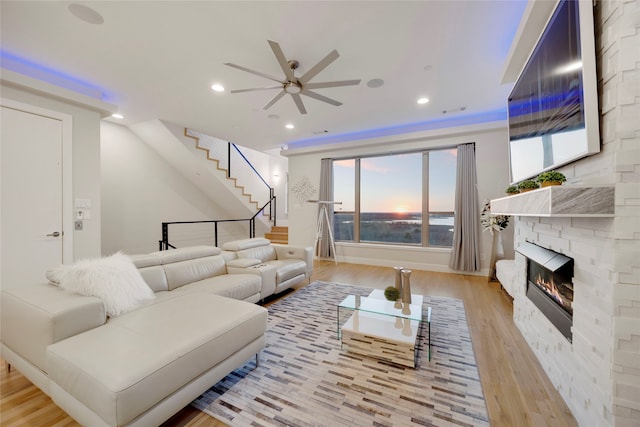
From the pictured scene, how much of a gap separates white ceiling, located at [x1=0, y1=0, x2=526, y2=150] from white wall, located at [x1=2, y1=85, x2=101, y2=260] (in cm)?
40

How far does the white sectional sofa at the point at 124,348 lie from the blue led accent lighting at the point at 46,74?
9.38 feet

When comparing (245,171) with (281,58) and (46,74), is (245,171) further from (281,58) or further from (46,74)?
(281,58)

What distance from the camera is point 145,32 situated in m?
2.40

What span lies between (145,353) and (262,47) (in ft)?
9.42

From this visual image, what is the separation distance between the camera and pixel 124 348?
1.36m

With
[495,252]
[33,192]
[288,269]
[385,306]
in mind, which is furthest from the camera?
[495,252]

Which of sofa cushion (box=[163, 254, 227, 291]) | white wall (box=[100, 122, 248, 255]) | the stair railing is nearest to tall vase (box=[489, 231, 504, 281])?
sofa cushion (box=[163, 254, 227, 291])

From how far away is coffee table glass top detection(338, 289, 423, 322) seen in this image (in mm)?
2143

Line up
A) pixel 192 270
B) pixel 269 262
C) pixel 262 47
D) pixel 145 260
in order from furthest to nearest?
pixel 269 262 → pixel 192 270 → pixel 262 47 → pixel 145 260

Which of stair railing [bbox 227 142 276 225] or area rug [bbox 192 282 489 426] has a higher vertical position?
stair railing [bbox 227 142 276 225]

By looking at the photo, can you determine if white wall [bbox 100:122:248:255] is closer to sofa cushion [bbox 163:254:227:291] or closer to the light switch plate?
the light switch plate

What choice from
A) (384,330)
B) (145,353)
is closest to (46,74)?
(145,353)

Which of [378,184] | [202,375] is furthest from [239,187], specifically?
[202,375]

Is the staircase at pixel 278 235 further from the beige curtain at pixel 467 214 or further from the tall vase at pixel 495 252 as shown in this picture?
the tall vase at pixel 495 252
